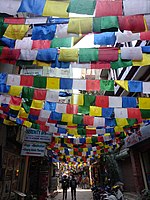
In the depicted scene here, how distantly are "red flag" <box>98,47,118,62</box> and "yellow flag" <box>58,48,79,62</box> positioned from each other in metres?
0.60

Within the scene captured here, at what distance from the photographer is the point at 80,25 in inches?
140

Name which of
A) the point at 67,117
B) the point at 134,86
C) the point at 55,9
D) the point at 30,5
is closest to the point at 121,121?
the point at 67,117

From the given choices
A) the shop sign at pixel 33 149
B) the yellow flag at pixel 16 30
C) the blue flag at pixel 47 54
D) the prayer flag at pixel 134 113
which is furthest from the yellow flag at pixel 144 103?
the shop sign at pixel 33 149

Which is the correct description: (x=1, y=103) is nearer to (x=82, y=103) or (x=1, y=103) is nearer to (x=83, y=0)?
(x=82, y=103)

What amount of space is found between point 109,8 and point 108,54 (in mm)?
1176

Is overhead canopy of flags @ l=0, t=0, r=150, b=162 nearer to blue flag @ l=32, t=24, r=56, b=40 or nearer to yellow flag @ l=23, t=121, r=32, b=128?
blue flag @ l=32, t=24, r=56, b=40

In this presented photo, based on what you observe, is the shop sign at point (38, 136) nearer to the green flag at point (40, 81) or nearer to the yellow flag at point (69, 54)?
the green flag at point (40, 81)

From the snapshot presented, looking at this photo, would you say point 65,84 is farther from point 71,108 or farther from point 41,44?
point 71,108

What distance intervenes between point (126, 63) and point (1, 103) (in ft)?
15.3

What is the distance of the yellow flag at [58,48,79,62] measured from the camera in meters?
4.26

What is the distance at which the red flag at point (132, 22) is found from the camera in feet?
11.5

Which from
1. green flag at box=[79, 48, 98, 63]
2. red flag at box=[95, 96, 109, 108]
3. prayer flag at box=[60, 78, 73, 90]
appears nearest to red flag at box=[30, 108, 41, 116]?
prayer flag at box=[60, 78, 73, 90]

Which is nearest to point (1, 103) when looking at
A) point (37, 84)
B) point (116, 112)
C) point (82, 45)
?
point (37, 84)

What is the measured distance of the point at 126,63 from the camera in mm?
4352
